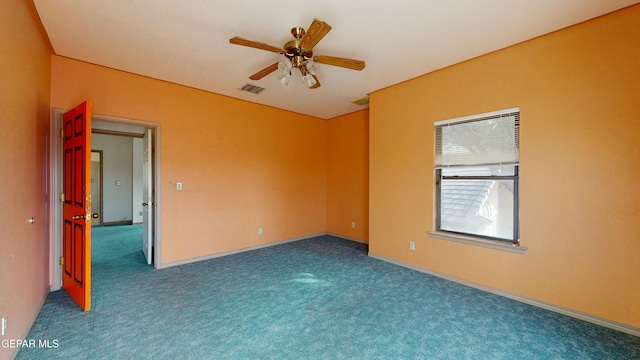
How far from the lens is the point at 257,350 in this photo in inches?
76.1

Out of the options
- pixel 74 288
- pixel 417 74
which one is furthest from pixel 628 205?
pixel 74 288

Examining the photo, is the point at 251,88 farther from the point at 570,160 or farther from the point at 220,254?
the point at 570,160

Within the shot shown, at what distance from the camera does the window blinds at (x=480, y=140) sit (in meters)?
2.82

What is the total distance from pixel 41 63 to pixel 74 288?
2355mm

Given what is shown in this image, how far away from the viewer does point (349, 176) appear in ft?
18.1

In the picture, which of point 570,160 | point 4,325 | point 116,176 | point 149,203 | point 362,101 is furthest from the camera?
point 116,176

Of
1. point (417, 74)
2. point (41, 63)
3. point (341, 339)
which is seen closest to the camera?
point (341, 339)

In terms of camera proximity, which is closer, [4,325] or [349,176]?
[4,325]

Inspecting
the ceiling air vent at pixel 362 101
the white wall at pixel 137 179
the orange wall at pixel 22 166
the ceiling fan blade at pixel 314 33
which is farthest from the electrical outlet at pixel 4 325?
the white wall at pixel 137 179

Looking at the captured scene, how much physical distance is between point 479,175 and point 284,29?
2.82 metres

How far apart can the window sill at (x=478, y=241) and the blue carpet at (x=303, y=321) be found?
54cm

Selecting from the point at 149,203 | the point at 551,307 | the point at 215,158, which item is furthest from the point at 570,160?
the point at 149,203

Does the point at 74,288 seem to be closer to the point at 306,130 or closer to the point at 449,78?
the point at 306,130

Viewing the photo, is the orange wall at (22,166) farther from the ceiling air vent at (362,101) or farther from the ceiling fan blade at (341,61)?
the ceiling air vent at (362,101)
